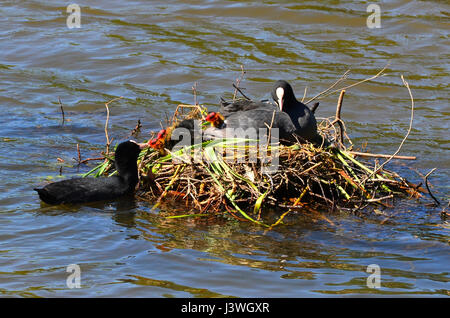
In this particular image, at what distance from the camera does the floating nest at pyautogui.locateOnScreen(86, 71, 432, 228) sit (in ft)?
19.1

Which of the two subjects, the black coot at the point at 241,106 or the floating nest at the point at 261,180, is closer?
the floating nest at the point at 261,180

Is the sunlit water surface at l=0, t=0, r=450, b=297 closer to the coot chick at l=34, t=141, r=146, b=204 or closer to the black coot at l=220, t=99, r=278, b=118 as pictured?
the coot chick at l=34, t=141, r=146, b=204

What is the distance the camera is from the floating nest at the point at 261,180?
581cm

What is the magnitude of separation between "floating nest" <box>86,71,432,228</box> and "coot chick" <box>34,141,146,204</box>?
192 mm

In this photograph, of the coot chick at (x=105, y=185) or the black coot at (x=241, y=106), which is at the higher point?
the black coot at (x=241, y=106)

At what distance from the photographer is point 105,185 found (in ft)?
20.5

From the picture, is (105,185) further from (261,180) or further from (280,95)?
(280,95)

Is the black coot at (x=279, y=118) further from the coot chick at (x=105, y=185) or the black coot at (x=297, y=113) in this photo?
the coot chick at (x=105, y=185)

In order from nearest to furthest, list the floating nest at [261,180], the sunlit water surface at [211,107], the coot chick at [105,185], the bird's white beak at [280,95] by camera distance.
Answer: the sunlit water surface at [211,107]
the floating nest at [261,180]
the coot chick at [105,185]
the bird's white beak at [280,95]

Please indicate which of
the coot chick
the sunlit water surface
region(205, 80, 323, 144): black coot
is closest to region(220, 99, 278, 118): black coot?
Answer: region(205, 80, 323, 144): black coot

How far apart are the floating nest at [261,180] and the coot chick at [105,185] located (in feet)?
0.63

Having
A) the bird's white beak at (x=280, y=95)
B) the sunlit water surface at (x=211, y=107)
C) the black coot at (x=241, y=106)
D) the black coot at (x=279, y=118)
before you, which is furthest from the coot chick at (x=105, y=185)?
the bird's white beak at (x=280, y=95)

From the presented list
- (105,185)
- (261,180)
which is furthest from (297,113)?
(105,185)
